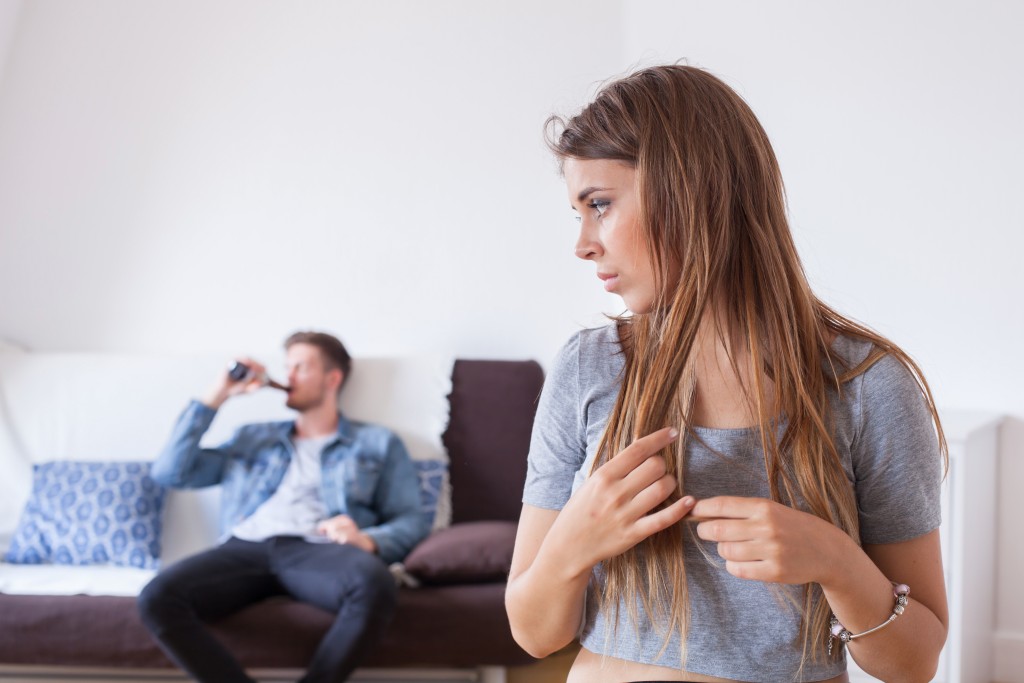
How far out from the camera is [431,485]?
2805mm

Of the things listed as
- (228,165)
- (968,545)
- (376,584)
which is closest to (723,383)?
(376,584)

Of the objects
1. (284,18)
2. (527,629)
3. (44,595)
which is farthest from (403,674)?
(284,18)

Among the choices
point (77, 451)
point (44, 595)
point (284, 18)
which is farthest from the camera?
point (284, 18)

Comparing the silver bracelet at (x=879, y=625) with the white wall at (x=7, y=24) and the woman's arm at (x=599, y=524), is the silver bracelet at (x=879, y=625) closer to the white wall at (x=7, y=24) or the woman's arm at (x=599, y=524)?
the woman's arm at (x=599, y=524)

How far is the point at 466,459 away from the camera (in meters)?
2.89

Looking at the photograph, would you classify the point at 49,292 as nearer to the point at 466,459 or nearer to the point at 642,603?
the point at 466,459

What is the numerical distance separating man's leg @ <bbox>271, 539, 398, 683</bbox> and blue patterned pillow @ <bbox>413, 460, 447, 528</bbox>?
42 centimetres

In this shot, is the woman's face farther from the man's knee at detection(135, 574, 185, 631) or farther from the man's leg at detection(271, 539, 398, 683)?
the man's knee at detection(135, 574, 185, 631)

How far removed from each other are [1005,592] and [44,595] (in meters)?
2.56

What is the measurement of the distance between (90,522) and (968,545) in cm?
238

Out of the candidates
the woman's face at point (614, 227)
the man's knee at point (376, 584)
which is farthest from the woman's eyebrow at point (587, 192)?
the man's knee at point (376, 584)

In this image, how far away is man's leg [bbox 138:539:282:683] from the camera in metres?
2.16

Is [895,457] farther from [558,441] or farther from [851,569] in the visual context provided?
[558,441]

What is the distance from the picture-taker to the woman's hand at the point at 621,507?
792mm
